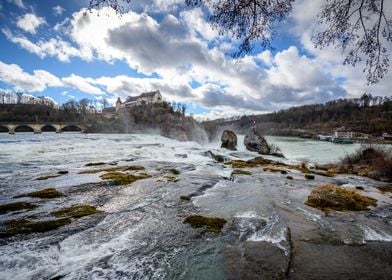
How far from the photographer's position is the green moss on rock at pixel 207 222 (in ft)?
24.8

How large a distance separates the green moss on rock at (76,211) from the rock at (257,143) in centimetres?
3798

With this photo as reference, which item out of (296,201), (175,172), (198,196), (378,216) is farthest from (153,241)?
(175,172)

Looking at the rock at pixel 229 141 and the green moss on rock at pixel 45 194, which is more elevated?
the rock at pixel 229 141

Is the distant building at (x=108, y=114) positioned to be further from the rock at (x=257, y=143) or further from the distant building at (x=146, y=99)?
the rock at (x=257, y=143)

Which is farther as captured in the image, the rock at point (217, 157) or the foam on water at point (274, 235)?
the rock at point (217, 157)

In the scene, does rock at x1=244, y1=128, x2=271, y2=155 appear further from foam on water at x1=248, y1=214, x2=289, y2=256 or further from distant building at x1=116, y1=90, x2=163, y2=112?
distant building at x1=116, y1=90, x2=163, y2=112

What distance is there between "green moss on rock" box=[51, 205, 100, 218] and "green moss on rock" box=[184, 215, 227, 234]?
3.49m

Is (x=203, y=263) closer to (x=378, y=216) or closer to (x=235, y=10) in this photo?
(x=235, y=10)

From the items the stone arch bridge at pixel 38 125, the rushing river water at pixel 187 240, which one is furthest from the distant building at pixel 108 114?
the rushing river water at pixel 187 240

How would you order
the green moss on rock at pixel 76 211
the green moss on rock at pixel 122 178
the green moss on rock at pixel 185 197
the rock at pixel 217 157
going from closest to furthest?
the green moss on rock at pixel 76 211
the green moss on rock at pixel 185 197
the green moss on rock at pixel 122 178
the rock at pixel 217 157

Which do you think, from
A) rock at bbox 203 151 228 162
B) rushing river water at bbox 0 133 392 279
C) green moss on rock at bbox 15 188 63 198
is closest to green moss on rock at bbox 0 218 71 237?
rushing river water at bbox 0 133 392 279

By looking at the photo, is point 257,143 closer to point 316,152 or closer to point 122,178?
point 316,152

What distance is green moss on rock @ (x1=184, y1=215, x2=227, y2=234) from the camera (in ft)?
24.8

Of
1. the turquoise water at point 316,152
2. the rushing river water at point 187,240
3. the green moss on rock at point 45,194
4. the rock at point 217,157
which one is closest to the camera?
the rushing river water at point 187,240
